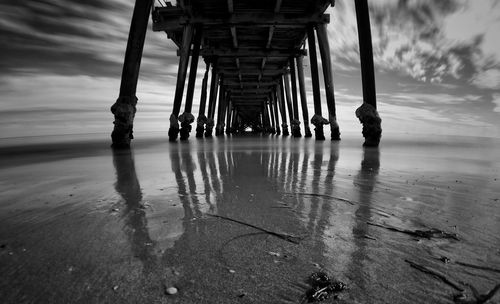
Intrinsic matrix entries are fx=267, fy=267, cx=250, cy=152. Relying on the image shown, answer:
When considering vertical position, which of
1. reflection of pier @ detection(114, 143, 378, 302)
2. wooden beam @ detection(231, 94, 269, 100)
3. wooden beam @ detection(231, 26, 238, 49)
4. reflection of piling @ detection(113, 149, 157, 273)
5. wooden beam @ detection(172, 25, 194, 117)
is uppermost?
wooden beam @ detection(231, 26, 238, 49)

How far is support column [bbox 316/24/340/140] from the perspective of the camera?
957cm

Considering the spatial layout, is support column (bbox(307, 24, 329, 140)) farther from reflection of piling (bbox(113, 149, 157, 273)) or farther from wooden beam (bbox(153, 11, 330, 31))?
reflection of piling (bbox(113, 149, 157, 273))

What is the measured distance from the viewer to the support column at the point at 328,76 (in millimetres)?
9570

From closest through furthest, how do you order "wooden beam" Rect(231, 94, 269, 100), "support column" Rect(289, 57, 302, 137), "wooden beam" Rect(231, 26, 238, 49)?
"wooden beam" Rect(231, 26, 238, 49) < "support column" Rect(289, 57, 302, 137) < "wooden beam" Rect(231, 94, 269, 100)

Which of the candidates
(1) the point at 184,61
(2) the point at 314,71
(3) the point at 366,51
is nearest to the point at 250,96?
(1) the point at 184,61

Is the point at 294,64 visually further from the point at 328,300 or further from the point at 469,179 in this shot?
the point at 328,300

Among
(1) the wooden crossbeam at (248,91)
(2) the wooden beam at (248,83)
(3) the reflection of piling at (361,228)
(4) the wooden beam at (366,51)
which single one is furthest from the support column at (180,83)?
(1) the wooden crossbeam at (248,91)

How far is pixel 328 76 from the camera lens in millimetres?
9594

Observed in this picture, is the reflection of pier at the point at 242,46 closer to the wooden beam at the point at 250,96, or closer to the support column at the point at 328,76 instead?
the support column at the point at 328,76

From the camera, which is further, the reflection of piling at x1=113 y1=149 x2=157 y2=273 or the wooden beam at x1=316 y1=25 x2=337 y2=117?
the wooden beam at x1=316 y1=25 x2=337 y2=117

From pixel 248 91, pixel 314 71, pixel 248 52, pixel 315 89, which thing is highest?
pixel 248 52

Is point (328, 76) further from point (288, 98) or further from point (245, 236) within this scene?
point (245, 236)

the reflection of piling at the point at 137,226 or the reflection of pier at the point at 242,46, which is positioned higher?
the reflection of pier at the point at 242,46

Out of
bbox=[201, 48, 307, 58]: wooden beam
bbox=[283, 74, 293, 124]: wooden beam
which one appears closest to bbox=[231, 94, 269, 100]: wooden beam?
bbox=[283, 74, 293, 124]: wooden beam
